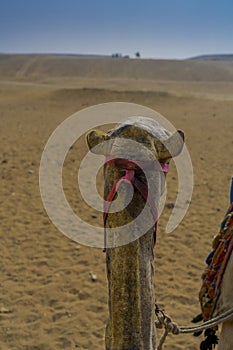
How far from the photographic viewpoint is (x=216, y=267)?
230cm

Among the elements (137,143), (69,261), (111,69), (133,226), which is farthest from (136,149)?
(111,69)

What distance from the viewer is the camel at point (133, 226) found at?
121 centimetres

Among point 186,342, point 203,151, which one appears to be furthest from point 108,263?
point 203,151

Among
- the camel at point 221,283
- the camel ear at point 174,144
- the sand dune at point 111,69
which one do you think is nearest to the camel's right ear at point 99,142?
the camel ear at point 174,144

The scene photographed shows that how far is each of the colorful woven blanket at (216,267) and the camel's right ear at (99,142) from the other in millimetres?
1177

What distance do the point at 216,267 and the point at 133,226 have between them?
3.98ft

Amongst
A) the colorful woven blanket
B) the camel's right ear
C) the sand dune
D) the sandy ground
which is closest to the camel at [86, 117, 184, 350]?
the camel's right ear

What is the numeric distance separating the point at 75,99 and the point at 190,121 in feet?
25.2

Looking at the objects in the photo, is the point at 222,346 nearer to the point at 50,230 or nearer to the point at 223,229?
the point at 223,229

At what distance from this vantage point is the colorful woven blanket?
2.22 m

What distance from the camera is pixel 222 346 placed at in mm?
2043

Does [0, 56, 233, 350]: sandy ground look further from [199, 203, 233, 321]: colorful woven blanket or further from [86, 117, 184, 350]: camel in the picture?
[86, 117, 184, 350]: camel

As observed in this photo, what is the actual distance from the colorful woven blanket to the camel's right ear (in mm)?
1177

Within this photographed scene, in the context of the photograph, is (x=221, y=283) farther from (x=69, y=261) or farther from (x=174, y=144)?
(x=69, y=261)
